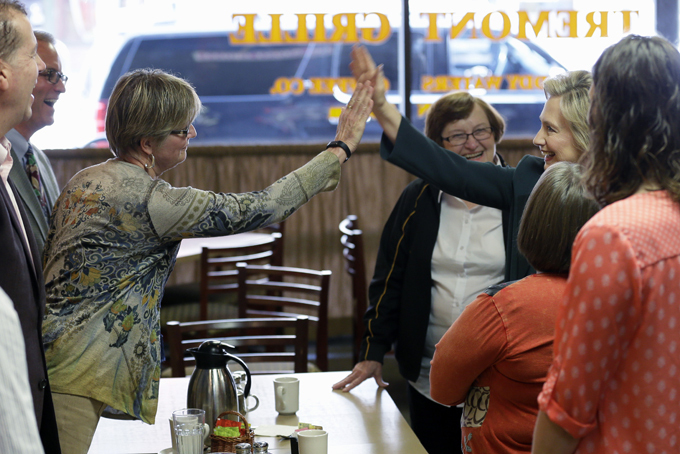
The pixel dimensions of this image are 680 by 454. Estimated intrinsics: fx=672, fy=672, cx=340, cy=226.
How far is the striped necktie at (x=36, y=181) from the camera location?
7.20ft

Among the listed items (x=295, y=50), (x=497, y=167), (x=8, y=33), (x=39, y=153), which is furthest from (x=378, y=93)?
(x=295, y=50)

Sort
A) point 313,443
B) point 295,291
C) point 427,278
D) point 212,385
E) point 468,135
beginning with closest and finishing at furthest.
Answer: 1. point 313,443
2. point 212,385
3. point 427,278
4. point 468,135
5. point 295,291

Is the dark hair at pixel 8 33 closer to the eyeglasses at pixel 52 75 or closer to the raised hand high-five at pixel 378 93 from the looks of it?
the raised hand high-five at pixel 378 93

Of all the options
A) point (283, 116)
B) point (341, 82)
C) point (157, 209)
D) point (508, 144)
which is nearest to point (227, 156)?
point (283, 116)

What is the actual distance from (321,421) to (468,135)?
103cm

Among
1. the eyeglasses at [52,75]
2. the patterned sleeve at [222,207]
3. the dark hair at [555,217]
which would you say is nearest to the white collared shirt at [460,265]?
the patterned sleeve at [222,207]

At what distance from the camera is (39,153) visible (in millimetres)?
2375

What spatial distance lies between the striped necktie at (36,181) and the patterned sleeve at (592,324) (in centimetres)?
183

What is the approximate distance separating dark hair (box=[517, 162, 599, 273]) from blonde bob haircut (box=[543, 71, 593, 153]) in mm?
408

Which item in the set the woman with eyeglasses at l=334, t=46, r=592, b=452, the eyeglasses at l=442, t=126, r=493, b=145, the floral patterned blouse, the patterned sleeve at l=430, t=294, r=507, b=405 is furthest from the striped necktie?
the patterned sleeve at l=430, t=294, r=507, b=405

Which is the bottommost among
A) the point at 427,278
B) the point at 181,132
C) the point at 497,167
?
the point at 427,278

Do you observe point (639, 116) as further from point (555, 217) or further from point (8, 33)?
point (8, 33)

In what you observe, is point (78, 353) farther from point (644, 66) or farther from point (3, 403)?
point (644, 66)

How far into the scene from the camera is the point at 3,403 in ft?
2.00
